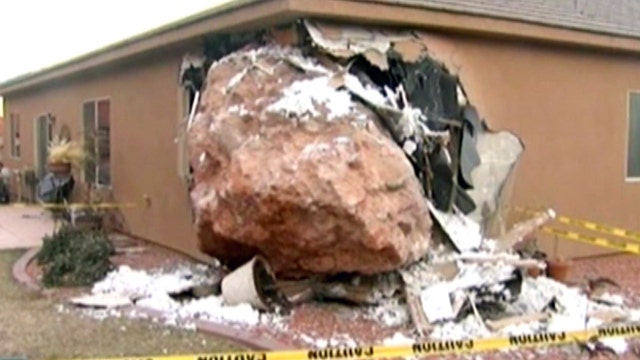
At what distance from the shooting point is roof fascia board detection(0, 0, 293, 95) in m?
7.97

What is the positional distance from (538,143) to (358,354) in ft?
19.0

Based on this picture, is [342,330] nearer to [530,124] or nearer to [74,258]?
[74,258]

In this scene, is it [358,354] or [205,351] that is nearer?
[358,354]

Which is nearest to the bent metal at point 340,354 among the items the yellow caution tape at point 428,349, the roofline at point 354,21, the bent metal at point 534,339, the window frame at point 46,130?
the yellow caution tape at point 428,349

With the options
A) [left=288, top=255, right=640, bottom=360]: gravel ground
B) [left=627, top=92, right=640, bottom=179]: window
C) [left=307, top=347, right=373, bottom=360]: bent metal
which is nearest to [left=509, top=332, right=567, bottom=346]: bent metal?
[left=288, top=255, right=640, bottom=360]: gravel ground

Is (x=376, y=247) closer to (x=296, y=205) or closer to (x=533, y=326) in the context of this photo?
(x=296, y=205)

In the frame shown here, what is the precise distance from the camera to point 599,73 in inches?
430

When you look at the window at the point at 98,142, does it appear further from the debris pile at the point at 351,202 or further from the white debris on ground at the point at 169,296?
the debris pile at the point at 351,202

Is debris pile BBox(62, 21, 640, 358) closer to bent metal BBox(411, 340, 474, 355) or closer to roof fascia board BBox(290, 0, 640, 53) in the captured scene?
roof fascia board BBox(290, 0, 640, 53)

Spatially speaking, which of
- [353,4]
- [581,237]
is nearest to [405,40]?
[353,4]

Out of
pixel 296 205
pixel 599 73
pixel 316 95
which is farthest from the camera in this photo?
pixel 599 73

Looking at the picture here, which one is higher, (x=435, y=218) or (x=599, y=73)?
(x=599, y=73)

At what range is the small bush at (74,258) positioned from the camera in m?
8.80

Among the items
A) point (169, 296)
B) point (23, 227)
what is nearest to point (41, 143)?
point (23, 227)
